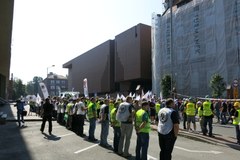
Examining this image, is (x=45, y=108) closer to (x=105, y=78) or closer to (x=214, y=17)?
(x=214, y=17)

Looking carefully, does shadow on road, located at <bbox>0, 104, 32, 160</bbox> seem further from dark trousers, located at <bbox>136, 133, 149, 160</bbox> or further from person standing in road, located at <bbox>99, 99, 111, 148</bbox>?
dark trousers, located at <bbox>136, 133, 149, 160</bbox>

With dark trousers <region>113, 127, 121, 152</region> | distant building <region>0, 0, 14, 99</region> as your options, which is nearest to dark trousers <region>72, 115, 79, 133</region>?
dark trousers <region>113, 127, 121, 152</region>

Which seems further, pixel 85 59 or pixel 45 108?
pixel 85 59

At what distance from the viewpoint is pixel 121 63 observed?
227 feet

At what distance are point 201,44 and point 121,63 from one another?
28.3 meters

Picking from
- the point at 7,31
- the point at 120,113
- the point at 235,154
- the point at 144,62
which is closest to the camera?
the point at 120,113

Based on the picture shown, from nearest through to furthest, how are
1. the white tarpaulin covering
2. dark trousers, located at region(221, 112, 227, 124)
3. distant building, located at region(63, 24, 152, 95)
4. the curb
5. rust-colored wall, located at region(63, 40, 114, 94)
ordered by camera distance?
the curb < dark trousers, located at region(221, 112, 227, 124) < the white tarpaulin covering < distant building, located at region(63, 24, 152, 95) < rust-colored wall, located at region(63, 40, 114, 94)

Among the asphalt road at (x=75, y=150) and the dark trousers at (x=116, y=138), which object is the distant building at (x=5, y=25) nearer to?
the asphalt road at (x=75, y=150)

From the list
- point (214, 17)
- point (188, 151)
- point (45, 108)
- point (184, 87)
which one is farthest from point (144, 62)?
point (188, 151)

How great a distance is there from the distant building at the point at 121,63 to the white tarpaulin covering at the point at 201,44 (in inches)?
396

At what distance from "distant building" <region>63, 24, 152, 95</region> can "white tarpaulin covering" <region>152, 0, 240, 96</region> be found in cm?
1005

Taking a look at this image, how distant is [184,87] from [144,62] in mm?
18042

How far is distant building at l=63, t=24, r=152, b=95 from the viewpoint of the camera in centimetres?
6278

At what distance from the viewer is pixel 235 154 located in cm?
1117
